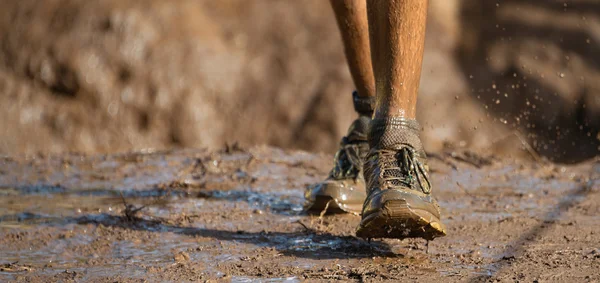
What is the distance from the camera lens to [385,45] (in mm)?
2436

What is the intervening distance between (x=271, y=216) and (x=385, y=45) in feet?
3.38

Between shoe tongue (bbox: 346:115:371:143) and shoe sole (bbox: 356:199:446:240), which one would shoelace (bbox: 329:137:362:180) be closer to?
shoe tongue (bbox: 346:115:371:143)

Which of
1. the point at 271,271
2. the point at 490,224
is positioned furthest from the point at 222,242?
the point at 490,224

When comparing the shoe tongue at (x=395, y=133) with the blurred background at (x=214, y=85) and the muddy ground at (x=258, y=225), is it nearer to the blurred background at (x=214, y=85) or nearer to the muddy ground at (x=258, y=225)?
the muddy ground at (x=258, y=225)

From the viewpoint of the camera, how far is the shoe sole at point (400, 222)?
2203 millimetres

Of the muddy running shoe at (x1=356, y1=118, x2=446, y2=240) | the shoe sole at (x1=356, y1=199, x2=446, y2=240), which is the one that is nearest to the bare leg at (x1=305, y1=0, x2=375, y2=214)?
the muddy running shoe at (x1=356, y1=118, x2=446, y2=240)

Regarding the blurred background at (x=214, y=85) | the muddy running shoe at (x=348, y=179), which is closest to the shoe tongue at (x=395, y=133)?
the muddy running shoe at (x=348, y=179)

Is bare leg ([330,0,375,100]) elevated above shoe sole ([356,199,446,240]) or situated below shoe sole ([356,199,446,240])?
above

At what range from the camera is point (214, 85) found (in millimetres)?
8023

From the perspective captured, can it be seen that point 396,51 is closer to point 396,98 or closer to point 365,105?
point 396,98

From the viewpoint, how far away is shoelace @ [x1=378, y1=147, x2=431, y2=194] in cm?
236

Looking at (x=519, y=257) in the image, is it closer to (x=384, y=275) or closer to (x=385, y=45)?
(x=384, y=275)

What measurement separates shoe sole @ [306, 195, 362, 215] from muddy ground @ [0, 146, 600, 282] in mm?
39

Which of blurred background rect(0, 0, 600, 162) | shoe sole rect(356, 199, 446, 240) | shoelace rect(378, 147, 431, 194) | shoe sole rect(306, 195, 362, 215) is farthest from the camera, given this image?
blurred background rect(0, 0, 600, 162)
